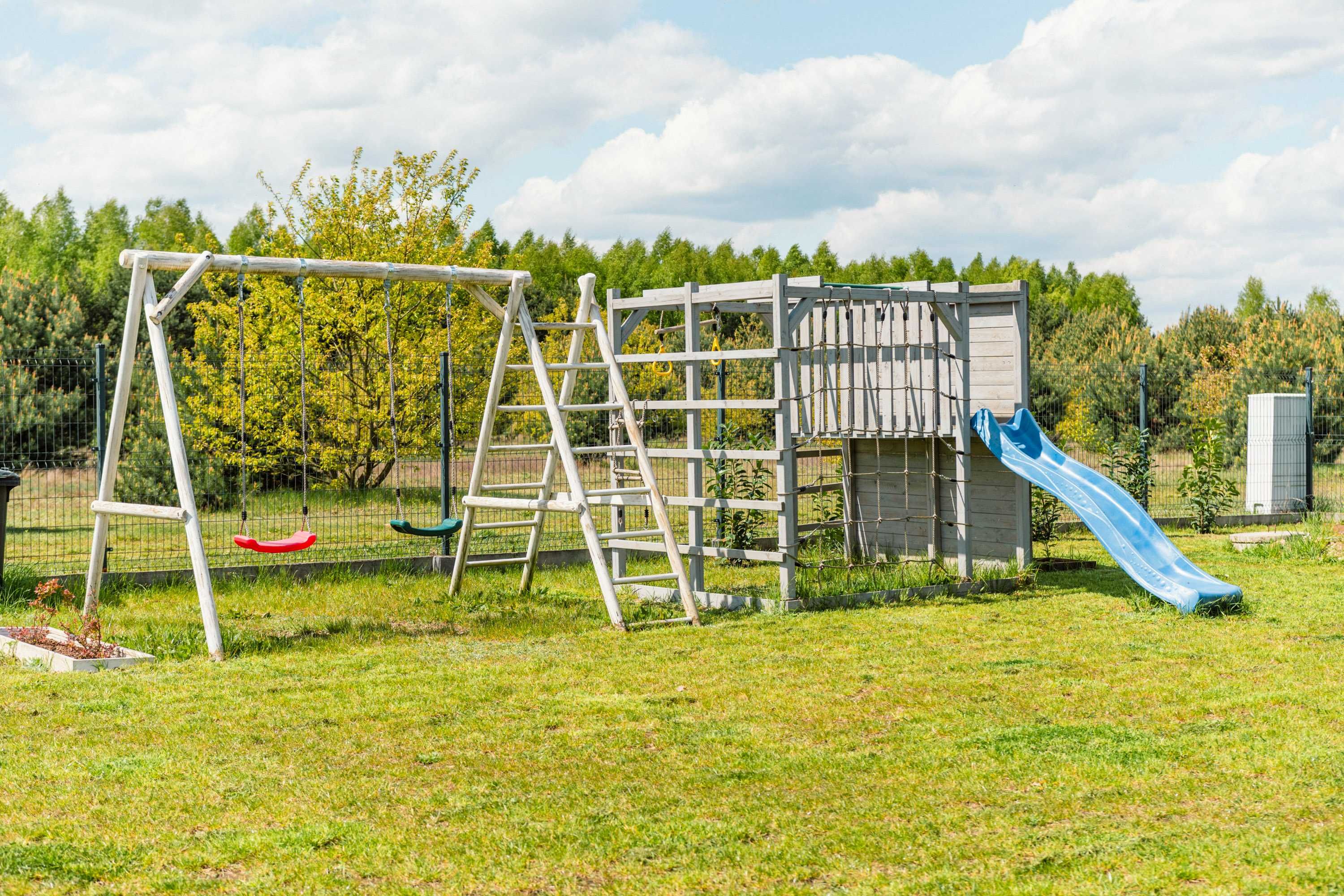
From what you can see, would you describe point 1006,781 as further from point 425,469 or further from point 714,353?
point 425,469

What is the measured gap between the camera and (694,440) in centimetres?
1002

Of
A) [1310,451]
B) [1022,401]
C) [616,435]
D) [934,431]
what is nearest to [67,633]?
[616,435]

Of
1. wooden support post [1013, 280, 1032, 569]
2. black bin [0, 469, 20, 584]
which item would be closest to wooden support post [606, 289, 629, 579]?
wooden support post [1013, 280, 1032, 569]

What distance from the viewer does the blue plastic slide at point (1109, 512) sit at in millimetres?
9109

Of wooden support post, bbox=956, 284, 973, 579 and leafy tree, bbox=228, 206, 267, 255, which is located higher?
leafy tree, bbox=228, 206, 267, 255

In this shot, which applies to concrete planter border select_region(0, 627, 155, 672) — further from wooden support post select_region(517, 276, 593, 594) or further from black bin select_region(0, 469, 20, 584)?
wooden support post select_region(517, 276, 593, 594)

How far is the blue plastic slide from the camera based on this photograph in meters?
9.11

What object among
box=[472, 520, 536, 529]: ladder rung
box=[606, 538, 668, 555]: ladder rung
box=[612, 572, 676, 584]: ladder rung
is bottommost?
box=[612, 572, 676, 584]: ladder rung

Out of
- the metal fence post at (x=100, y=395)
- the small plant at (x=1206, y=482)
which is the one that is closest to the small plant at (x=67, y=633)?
the metal fence post at (x=100, y=395)

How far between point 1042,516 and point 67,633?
28.2 ft

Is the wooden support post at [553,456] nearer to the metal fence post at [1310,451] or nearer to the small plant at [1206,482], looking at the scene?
the small plant at [1206,482]

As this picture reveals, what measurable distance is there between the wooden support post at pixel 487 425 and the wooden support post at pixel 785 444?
6.05 feet

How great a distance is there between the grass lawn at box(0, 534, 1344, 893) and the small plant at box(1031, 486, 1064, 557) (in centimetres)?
369

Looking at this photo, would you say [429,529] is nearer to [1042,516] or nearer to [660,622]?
[660,622]
